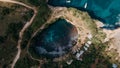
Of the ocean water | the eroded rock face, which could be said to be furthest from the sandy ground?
the eroded rock face

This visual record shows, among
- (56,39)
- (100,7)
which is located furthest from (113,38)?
(56,39)

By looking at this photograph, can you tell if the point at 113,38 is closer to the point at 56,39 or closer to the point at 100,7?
the point at 100,7

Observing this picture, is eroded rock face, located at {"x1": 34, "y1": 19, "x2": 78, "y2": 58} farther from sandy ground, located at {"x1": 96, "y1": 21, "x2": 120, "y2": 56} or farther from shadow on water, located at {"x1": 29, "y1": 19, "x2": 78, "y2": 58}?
sandy ground, located at {"x1": 96, "y1": 21, "x2": 120, "y2": 56}

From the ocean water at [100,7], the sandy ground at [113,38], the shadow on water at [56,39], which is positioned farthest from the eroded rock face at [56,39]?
the sandy ground at [113,38]

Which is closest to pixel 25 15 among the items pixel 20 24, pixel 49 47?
pixel 20 24

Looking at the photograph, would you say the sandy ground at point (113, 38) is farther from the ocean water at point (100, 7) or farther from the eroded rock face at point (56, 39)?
the eroded rock face at point (56, 39)
